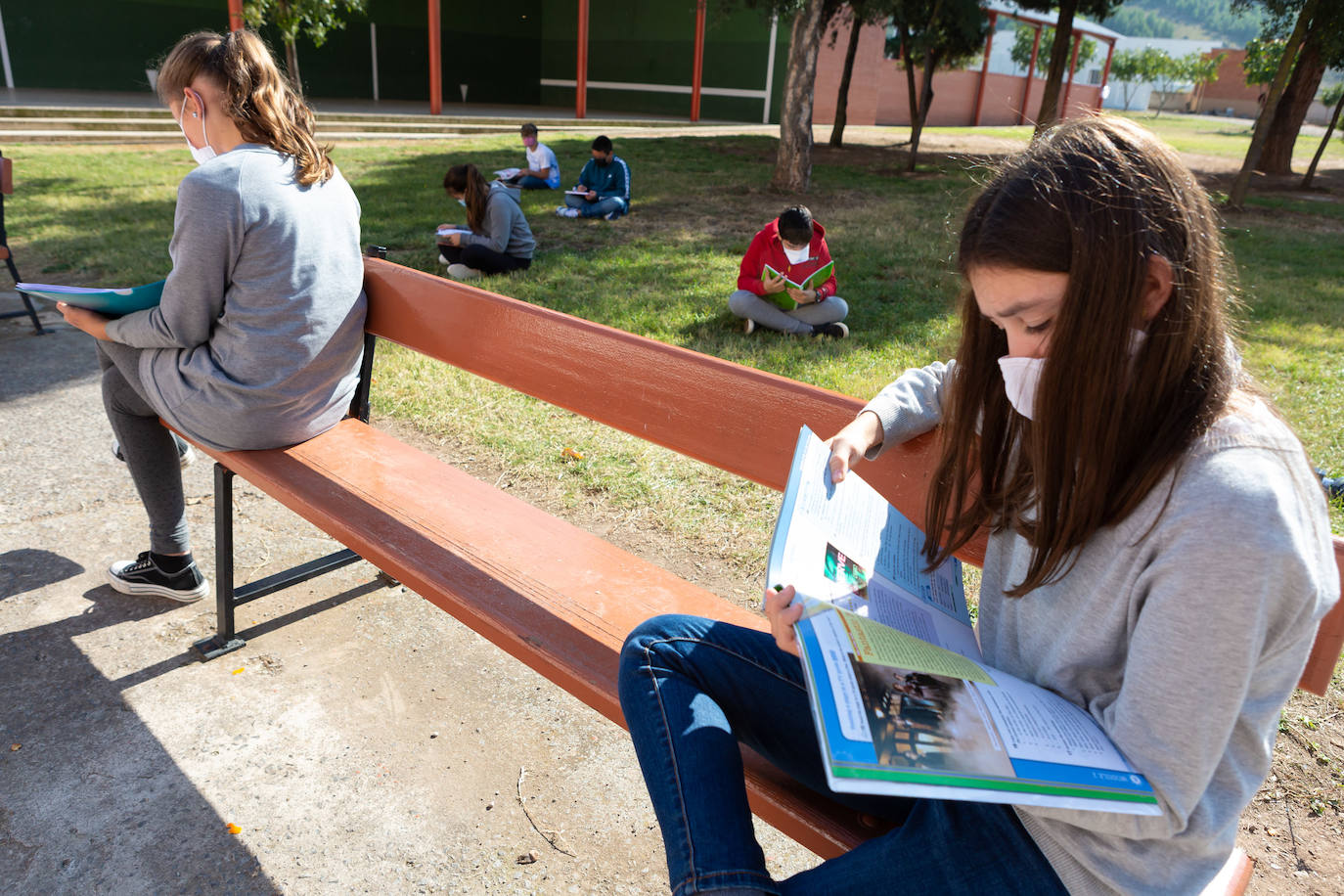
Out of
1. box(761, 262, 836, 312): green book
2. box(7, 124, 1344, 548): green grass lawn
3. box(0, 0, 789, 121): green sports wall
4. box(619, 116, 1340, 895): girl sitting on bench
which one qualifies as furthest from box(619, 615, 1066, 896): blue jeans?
box(0, 0, 789, 121): green sports wall

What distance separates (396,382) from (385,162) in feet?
30.1

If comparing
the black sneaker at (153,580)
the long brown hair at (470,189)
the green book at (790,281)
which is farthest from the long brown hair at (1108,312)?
the long brown hair at (470,189)

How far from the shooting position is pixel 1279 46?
2370cm

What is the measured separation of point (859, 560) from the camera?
1430 mm

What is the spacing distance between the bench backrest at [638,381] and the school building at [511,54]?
59.5 feet

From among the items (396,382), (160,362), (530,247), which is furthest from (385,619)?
(530,247)

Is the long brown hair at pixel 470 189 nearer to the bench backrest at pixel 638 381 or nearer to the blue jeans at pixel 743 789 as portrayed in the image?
the bench backrest at pixel 638 381

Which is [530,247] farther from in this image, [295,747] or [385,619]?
[295,747]

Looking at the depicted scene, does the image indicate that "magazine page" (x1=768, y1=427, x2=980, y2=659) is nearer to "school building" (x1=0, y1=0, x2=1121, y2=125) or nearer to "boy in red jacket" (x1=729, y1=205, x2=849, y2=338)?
"boy in red jacket" (x1=729, y1=205, x2=849, y2=338)

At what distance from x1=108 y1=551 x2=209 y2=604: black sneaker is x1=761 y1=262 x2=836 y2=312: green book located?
388 centimetres

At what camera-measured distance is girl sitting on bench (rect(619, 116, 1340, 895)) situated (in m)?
1.02

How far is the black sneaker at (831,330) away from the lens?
5953 mm

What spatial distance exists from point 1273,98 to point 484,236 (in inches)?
411

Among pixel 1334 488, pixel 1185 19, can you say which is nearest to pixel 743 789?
pixel 1334 488
